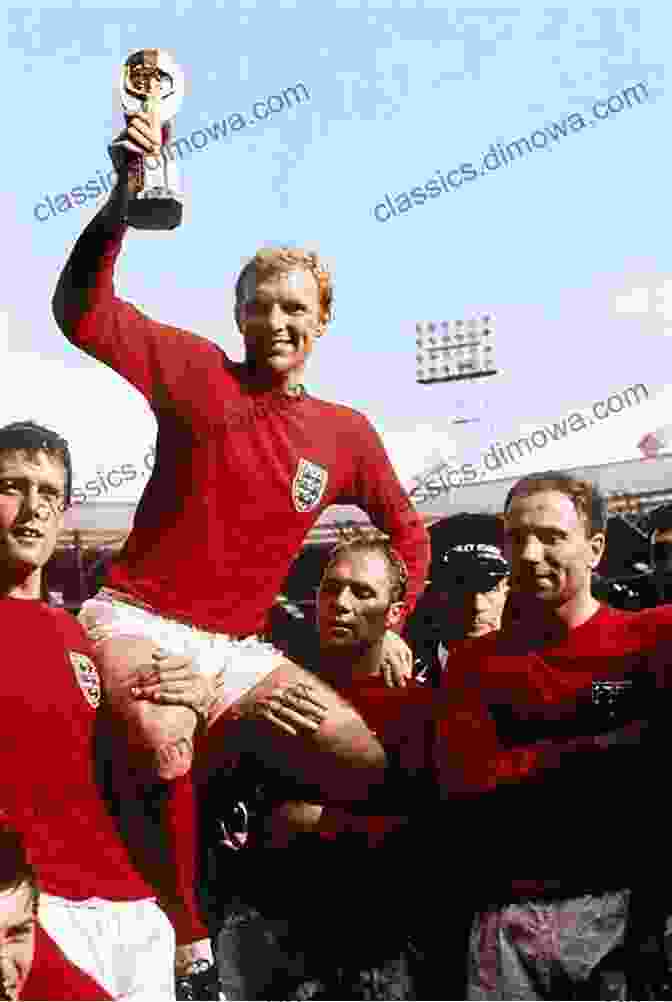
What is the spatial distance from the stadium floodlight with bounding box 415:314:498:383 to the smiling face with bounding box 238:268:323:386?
50cm

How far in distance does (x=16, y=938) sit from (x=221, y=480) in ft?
4.40

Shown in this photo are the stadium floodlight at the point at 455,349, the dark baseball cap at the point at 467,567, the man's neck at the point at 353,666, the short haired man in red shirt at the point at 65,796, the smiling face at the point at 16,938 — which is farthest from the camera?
the stadium floodlight at the point at 455,349

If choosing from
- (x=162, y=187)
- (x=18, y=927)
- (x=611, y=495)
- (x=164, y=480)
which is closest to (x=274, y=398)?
(x=164, y=480)

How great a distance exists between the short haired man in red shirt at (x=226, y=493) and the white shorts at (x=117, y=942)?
0.16m

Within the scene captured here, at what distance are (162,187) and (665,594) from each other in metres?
1.83

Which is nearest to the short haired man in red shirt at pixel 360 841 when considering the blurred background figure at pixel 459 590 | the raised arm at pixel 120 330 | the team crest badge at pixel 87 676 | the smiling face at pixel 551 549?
the blurred background figure at pixel 459 590

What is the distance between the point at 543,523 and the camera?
4566 mm

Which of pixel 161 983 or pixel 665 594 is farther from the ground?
pixel 665 594

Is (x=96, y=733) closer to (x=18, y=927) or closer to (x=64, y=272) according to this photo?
(x=18, y=927)

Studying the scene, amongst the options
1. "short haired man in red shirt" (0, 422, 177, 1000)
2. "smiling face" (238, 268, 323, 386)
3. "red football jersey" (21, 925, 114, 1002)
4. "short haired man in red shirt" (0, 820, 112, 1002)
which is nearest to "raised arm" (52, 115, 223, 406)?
"smiling face" (238, 268, 323, 386)

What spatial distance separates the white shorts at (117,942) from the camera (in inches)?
171

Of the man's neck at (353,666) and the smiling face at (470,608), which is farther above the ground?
the smiling face at (470,608)

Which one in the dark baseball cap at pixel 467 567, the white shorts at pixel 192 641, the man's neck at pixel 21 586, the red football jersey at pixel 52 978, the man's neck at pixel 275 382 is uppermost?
the man's neck at pixel 275 382

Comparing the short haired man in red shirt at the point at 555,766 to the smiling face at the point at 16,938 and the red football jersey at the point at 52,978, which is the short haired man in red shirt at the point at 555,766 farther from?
the smiling face at the point at 16,938
